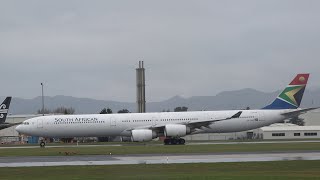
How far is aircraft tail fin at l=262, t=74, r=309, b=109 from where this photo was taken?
7488 centimetres

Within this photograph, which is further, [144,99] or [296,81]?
[144,99]

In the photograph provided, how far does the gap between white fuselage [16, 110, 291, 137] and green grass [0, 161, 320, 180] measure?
1450 inches

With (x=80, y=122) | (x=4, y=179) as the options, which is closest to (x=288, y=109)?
(x=80, y=122)

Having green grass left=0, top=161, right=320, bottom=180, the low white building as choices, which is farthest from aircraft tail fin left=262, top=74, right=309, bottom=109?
green grass left=0, top=161, right=320, bottom=180

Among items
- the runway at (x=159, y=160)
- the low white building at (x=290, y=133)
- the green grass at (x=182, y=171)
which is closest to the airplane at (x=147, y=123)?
the low white building at (x=290, y=133)

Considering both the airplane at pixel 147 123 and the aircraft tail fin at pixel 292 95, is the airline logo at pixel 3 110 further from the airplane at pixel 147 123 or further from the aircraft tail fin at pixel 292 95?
the aircraft tail fin at pixel 292 95

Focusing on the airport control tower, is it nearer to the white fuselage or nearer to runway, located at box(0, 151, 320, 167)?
the white fuselage

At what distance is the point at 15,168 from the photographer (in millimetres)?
35250

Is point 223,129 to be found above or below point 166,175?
above

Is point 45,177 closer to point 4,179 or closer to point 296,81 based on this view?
point 4,179

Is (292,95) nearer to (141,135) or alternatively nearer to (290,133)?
(141,135)

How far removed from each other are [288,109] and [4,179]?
167ft

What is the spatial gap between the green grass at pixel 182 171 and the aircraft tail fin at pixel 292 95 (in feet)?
133

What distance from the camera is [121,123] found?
72250 mm
